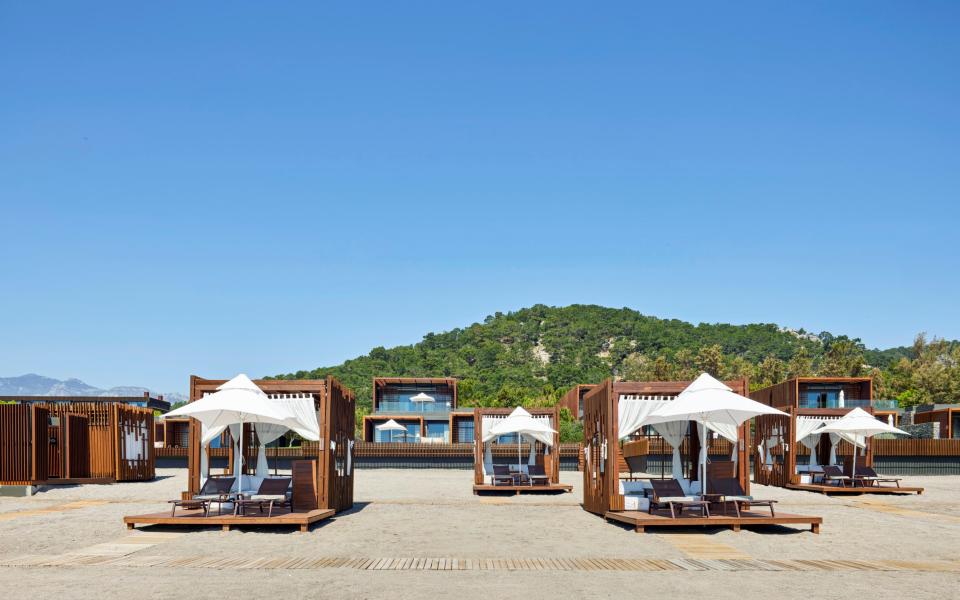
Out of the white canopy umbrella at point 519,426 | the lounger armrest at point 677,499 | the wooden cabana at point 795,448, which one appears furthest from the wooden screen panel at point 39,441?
the wooden cabana at point 795,448

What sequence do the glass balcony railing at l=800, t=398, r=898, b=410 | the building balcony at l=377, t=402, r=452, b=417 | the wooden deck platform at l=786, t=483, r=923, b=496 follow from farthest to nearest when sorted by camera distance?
the building balcony at l=377, t=402, r=452, b=417, the glass balcony railing at l=800, t=398, r=898, b=410, the wooden deck platform at l=786, t=483, r=923, b=496

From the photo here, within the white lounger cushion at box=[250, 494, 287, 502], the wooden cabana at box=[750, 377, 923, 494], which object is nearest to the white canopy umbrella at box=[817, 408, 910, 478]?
the wooden cabana at box=[750, 377, 923, 494]

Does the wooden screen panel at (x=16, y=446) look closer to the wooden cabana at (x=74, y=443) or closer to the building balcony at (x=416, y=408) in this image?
the wooden cabana at (x=74, y=443)

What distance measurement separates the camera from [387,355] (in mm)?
Answer: 112000

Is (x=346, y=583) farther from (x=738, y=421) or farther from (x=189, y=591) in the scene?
(x=738, y=421)

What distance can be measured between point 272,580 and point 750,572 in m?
5.60

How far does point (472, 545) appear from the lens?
1328cm

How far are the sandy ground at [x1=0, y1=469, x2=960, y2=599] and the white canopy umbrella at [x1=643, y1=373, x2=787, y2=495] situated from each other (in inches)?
76.1

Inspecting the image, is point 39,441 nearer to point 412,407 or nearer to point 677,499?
point 677,499

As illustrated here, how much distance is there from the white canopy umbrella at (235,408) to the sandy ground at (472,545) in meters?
1.95

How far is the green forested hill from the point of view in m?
84.7

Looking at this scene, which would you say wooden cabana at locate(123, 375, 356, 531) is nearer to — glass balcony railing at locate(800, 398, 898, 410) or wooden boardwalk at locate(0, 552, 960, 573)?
wooden boardwalk at locate(0, 552, 960, 573)

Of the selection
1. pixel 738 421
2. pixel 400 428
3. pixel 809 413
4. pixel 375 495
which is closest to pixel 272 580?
pixel 738 421

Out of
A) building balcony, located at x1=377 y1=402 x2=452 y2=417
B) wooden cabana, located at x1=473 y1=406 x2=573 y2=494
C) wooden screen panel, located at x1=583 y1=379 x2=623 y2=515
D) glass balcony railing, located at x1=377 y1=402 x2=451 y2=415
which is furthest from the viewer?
glass balcony railing, located at x1=377 y1=402 x2=451 y2=415
